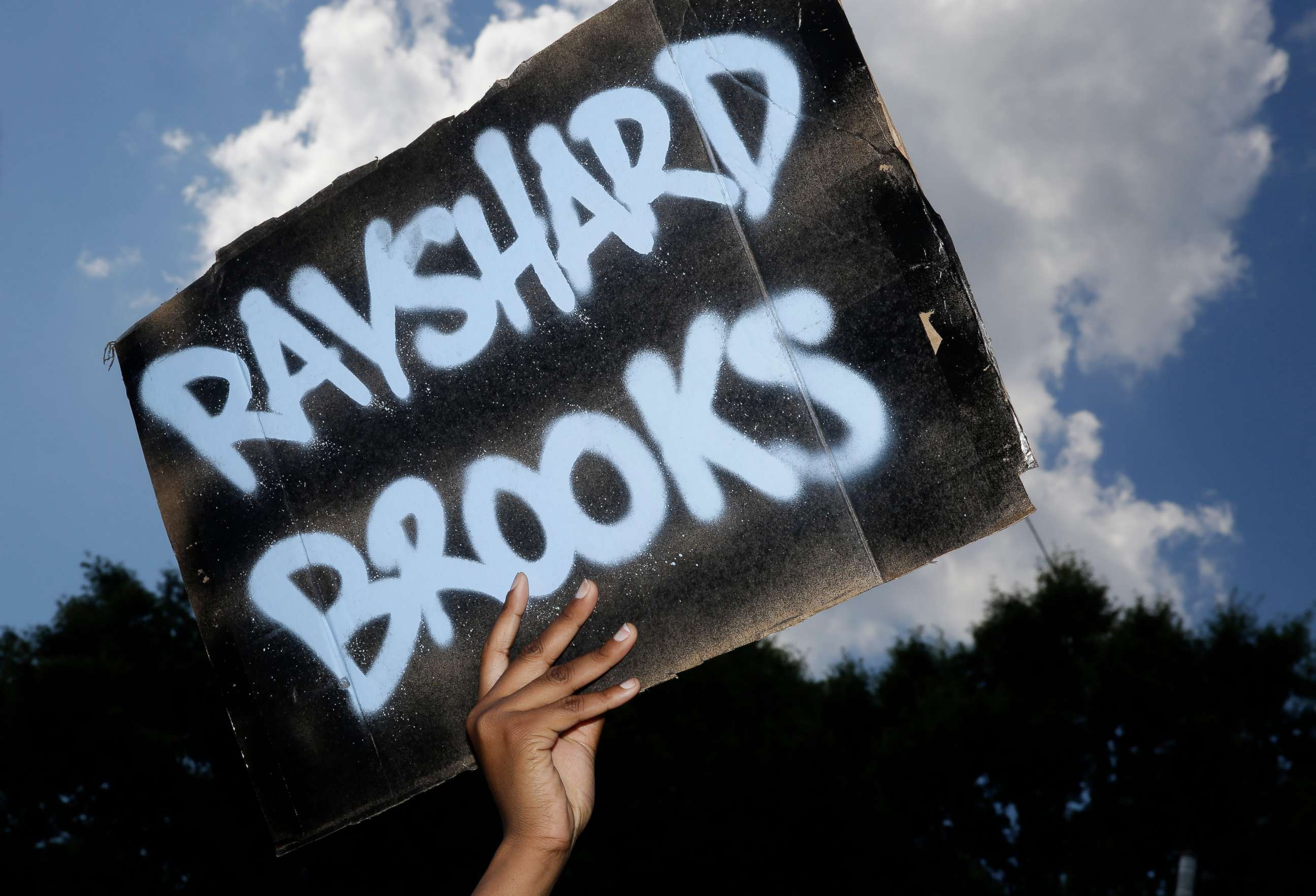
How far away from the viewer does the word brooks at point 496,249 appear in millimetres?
2680

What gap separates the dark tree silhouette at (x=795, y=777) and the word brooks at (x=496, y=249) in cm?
1586

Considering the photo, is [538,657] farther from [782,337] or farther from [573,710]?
[782,337]

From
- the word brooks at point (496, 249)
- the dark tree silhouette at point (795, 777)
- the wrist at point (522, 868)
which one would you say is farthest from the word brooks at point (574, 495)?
the dark tree silhouette at point (795, 777)

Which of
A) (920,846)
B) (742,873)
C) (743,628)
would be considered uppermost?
(743,628)

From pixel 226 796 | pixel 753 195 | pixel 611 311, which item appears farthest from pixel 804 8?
pixel 226 796

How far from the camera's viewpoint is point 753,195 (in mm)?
2621

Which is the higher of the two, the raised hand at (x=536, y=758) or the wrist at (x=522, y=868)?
the raised hand at (x=536, y=758)

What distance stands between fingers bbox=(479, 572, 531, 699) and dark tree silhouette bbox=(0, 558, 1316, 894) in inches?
639

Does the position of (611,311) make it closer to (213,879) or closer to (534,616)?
(534,616)

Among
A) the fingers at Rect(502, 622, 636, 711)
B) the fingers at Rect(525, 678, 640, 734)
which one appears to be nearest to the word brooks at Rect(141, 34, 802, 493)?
the fingers at Rect(502, 622, 636, 711)

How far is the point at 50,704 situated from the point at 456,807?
8104 mm

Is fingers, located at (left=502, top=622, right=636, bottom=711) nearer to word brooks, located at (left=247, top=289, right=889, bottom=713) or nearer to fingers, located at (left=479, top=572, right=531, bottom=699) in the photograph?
fingers, located at (left=479, top=572, right=531, bottom=699)

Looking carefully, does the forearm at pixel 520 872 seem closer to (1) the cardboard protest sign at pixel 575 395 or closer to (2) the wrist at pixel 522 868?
(2) the wrist at pixel 522 868

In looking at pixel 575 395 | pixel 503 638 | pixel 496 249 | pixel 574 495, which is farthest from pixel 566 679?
pixel 496 249
